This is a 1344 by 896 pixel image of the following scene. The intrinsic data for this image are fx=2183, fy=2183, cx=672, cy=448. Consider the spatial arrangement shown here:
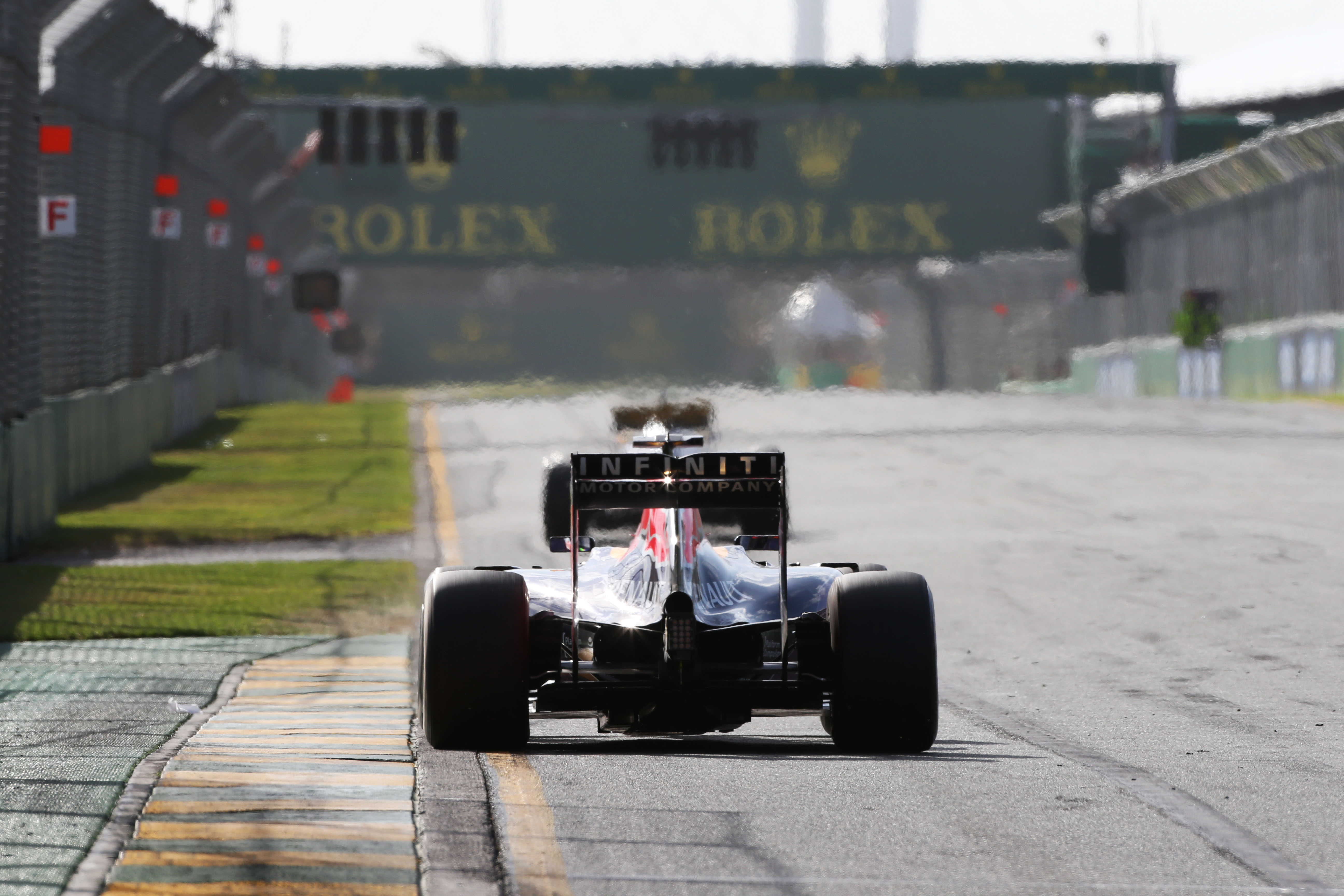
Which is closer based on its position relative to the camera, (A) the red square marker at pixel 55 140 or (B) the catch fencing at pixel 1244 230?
(A) the red square marker at pixel 55 140

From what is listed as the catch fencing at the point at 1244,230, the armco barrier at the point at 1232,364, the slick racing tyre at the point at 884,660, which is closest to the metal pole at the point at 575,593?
the slick racing tyre at the point at 884,660

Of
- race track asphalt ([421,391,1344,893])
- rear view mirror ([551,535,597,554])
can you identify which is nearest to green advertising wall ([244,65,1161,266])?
race track asphalt ([421,391,1344,893])

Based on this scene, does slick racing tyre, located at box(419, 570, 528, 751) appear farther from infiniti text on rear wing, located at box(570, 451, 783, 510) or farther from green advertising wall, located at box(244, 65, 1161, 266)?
green advertising wall, located at box(244, 65, 1161, 266)

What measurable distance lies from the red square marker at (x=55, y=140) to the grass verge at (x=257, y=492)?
11.9 ft

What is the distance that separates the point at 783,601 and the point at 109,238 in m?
22.0

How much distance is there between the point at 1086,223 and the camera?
58.9 m

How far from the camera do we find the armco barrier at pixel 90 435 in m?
19.5

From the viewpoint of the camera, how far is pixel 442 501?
83.2ft

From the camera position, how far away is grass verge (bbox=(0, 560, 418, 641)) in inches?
577

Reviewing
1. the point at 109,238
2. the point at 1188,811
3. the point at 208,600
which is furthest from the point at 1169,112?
the point at 1188,811

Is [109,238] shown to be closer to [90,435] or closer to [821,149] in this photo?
[90,435]

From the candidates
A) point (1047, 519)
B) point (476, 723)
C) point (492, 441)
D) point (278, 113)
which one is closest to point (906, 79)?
point (278, 113)

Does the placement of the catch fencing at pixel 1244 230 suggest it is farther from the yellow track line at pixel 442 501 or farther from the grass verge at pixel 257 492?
the grass verge at pixel 257 492

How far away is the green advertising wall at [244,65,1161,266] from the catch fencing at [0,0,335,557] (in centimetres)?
996
